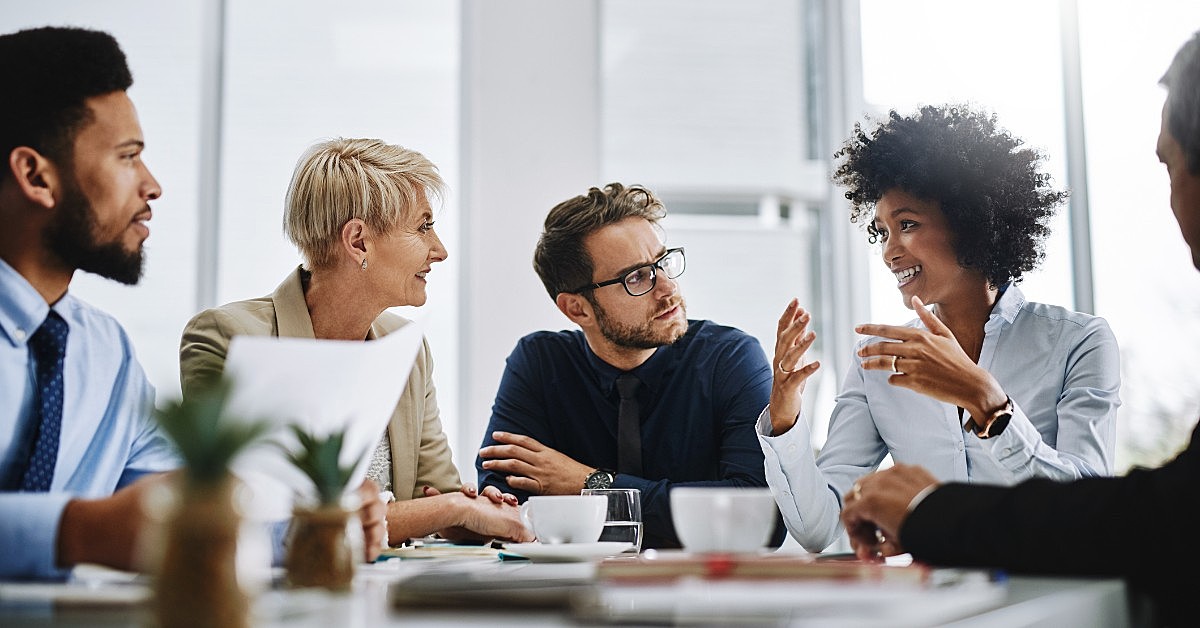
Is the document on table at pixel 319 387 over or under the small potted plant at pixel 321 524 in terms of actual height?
over

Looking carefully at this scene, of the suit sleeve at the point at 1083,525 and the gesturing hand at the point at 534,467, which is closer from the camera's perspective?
the suit sleeve at the point at 1083,525

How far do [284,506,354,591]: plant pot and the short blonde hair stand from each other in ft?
5.34

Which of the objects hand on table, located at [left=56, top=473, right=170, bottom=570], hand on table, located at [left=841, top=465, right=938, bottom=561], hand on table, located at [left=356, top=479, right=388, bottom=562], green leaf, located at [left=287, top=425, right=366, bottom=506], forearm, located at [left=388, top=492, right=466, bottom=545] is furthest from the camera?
forearm, located at [left=388, top=492, right=466, bottom=545]

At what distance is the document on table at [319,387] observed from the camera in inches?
38.9

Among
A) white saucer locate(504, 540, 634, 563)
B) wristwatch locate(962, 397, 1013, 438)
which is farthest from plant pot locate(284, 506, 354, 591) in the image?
wristwatch locate(962, 397, 1013, 438)

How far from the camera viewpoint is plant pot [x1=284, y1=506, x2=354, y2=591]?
94 cm

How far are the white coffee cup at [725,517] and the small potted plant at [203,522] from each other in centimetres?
52

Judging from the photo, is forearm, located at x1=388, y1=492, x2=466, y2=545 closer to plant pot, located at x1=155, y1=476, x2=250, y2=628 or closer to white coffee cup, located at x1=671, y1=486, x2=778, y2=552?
white coffee cup, located at x1=671, y1=486, x2=778, y2=552

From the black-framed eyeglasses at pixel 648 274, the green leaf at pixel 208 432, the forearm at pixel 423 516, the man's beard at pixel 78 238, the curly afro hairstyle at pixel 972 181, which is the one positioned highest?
the curly afro hairstyle at pixel 972 181

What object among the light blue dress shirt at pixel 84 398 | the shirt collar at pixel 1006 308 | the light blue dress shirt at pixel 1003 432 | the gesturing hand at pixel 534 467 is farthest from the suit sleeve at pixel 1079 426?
the light blue dress shirt at pixel 84 398

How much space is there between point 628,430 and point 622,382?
13 cm

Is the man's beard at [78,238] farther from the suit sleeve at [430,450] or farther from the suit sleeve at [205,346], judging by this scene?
the suit sleeve at [430,450]

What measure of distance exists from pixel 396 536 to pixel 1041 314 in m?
1.39

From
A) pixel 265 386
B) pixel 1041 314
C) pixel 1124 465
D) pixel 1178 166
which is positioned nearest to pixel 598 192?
pixel 1041 314
